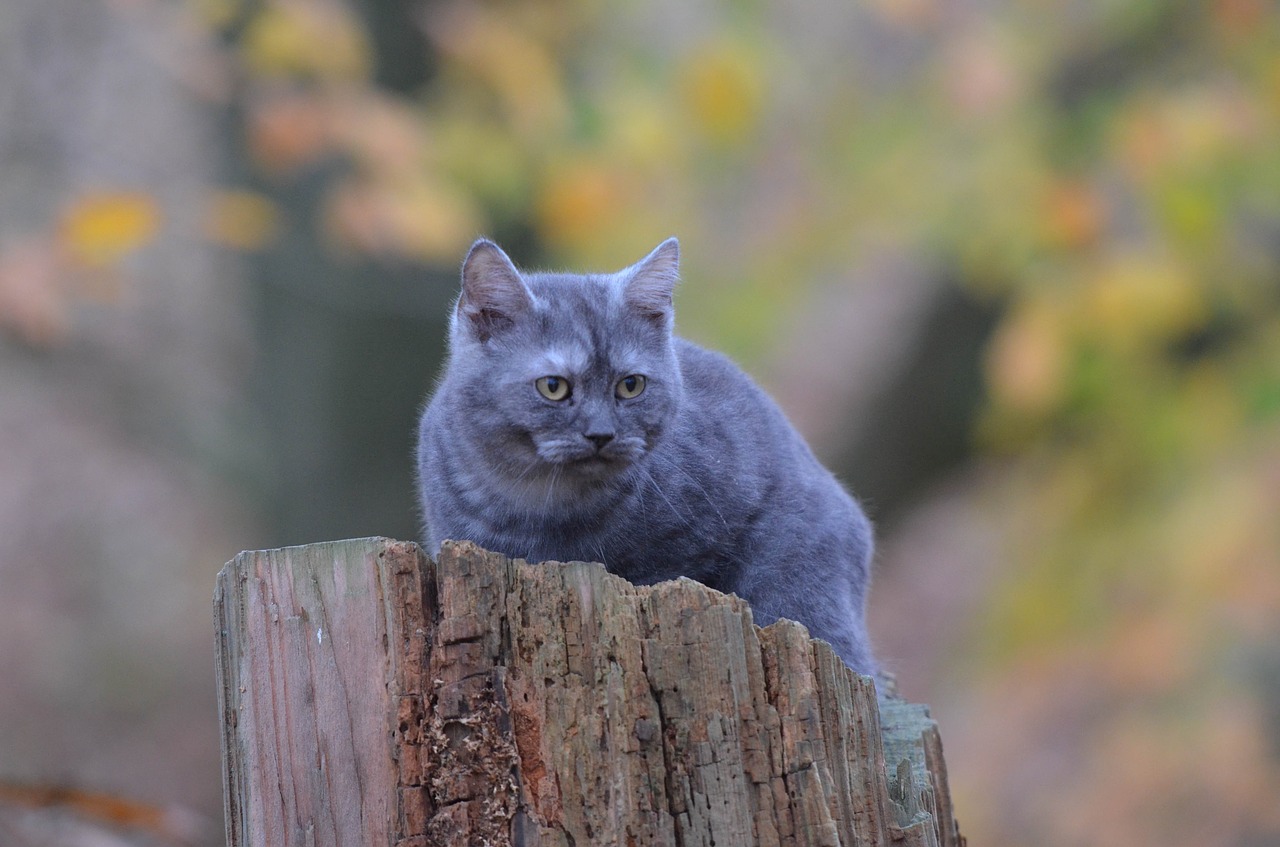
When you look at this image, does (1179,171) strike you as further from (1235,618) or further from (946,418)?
(1235,618)

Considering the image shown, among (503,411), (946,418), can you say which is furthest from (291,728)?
(946,418)

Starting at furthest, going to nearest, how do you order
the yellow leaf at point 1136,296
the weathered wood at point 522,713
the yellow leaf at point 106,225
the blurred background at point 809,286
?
the yellow leaf at point 1136,296, the blurred background at point 809,286, the yellow leaf at point 106,225, the weathered wood at point 522,713

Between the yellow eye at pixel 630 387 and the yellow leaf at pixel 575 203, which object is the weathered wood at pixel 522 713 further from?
the yellow leaf at pixel 575 203

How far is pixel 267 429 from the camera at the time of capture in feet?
24.8

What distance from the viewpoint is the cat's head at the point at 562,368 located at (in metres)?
3.77

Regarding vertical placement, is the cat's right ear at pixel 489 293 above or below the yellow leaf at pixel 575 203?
below

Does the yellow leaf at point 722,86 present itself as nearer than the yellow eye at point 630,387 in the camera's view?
No

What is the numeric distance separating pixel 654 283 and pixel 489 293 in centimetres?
55

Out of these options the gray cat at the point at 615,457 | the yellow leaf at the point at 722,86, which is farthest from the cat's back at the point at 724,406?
the yellow leaf at the point at 722,86

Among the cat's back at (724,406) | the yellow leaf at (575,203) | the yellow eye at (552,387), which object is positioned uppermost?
the yellow leaf at (575,203)

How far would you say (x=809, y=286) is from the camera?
34.2 feet

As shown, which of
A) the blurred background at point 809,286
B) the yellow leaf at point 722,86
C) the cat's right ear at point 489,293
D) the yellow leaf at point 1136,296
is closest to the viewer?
the cat's right ear at point 489,293

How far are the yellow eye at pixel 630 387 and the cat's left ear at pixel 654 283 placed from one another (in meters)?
0.28

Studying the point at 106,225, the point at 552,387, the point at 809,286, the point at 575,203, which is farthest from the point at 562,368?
the point at 809,286
